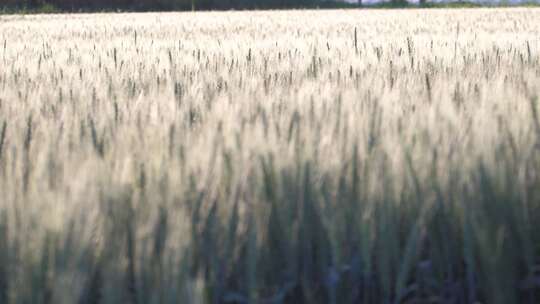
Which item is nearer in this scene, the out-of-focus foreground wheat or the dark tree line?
the out-of-focus foreground wheat

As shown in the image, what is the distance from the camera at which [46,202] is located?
2.89ft

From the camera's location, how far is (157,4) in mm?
22641

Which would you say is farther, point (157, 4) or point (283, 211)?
point (157, 4)

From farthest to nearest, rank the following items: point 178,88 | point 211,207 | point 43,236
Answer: point 178,88, point 211,207, point 43,236

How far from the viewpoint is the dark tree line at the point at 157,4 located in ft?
69.8

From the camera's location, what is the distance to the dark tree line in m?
21.3

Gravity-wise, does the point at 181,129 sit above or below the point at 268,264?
above

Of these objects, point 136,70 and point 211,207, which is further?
point 136,70

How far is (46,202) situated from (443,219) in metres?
0.55

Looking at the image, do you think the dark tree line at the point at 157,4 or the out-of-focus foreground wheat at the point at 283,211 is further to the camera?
the dark tree line at the point at 157,4

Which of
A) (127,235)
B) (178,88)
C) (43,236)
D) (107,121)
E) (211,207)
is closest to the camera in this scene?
(43,236)

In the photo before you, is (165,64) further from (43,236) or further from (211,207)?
(43,236)

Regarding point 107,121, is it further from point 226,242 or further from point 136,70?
point 136,70

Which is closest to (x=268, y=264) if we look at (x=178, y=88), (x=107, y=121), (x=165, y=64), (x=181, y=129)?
(x=181, y=129)
